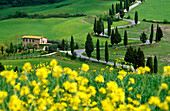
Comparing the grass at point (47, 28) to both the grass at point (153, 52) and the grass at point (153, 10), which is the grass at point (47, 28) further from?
the grass at point (153, 52)

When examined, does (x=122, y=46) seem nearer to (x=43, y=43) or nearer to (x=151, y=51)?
(x=151, y=51)

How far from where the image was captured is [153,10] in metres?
129

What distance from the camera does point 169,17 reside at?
11588 centimetres

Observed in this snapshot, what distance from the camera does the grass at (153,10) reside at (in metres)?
117

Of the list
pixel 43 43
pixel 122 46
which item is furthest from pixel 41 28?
pixel 122 46

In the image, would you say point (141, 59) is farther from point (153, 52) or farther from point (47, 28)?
point (47, 28)

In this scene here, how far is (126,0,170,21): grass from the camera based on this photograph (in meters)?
117

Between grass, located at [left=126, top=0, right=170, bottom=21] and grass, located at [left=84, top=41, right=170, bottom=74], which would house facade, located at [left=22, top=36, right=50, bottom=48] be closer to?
grass, located at [left=84, top=41, right=170, bottom=74]

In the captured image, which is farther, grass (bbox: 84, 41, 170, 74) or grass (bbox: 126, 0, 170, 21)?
grass (bbox: 126, 0, 170, 21)

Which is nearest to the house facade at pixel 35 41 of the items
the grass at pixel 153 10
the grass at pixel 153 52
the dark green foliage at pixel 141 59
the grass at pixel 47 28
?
the grass at pixel 47 28

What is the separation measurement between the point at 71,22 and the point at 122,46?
53065mm

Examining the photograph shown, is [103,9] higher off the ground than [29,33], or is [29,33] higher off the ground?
[103,9]

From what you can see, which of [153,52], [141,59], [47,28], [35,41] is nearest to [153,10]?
A: [47,28]

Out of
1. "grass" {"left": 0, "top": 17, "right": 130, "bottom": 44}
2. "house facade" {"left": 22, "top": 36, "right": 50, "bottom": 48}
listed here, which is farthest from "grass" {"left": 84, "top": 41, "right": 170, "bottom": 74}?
"grass" {"left": 0, "top": 17, "right": 130, "bottom": 44}
